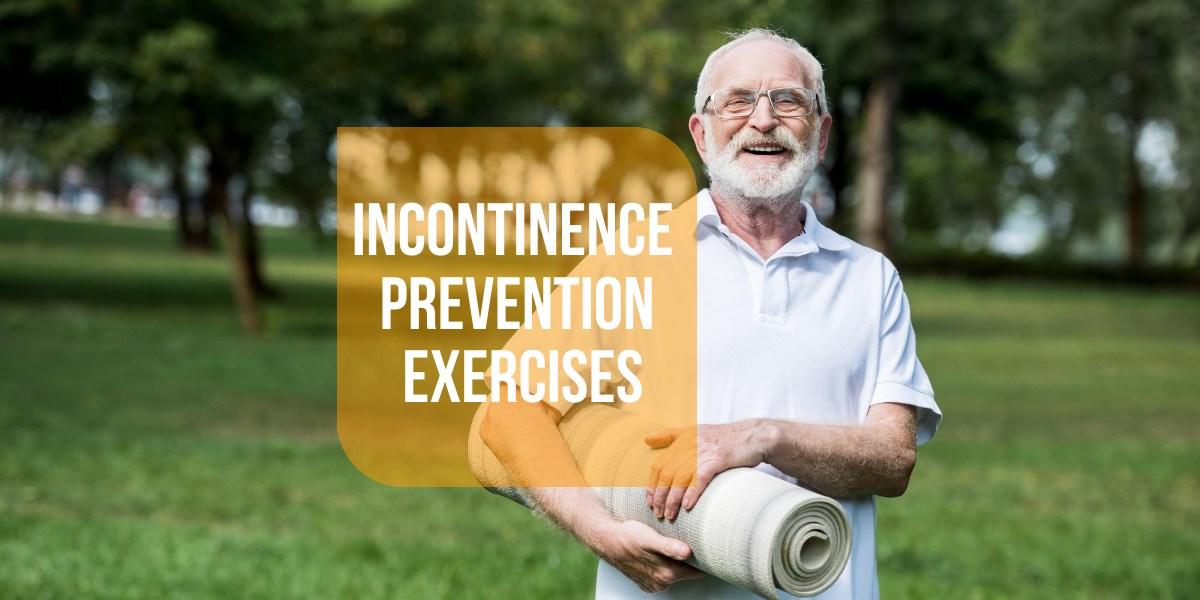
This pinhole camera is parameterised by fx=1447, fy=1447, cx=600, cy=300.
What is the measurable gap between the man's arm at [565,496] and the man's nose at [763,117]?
648mm

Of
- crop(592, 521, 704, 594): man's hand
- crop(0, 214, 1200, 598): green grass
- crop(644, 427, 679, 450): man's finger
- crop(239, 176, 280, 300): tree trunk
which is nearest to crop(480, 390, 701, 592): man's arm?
crop(592, 521, 704, 594): man's hand

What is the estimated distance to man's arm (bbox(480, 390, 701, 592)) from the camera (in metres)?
2.48

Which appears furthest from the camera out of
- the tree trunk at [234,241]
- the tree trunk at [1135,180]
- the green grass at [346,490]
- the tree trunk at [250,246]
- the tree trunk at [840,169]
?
the tree trunk at [840,169]

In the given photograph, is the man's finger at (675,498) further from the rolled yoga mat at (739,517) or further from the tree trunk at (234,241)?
the tree trunk at (234,241)

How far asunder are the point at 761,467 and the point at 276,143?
1994 cm

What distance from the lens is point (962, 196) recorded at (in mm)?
73562

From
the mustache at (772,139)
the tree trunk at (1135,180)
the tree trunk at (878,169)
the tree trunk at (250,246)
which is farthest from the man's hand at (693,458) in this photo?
the tree trunk at (1135,180)

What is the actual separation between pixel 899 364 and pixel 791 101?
1.74 feet

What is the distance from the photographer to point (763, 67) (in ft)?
8.87

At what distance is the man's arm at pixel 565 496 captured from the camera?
2.48m

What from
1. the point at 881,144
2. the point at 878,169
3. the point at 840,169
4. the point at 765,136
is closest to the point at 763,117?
the point at 765,136

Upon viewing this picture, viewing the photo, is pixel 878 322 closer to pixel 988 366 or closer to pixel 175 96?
pixel 175 96

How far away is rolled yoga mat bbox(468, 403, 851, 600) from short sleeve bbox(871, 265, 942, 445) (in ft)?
1.17

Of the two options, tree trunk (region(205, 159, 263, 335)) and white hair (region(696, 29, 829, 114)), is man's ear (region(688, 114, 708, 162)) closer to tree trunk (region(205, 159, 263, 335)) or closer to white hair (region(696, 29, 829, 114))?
white hair (region(696, 29, 829, 114))
